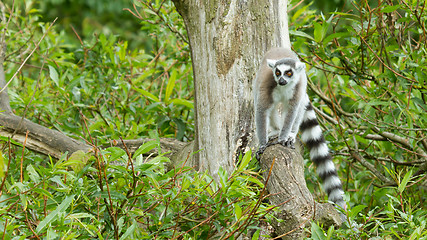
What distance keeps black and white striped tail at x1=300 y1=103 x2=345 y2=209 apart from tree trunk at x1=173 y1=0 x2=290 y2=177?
2.89 feet

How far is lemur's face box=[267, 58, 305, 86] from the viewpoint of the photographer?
353 cm

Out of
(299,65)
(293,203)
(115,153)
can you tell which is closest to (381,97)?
(299,65)

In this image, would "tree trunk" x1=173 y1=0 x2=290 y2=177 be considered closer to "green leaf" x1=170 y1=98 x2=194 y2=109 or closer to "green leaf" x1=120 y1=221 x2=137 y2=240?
"green leaf" x1=170 y1=98 x2=194 y2=109

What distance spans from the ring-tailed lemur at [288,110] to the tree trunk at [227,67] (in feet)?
0.58

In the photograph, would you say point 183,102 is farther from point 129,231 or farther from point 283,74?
point 129,231

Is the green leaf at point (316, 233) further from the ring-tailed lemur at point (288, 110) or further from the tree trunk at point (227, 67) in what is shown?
the ring-tailed lemur at point (288, 110)

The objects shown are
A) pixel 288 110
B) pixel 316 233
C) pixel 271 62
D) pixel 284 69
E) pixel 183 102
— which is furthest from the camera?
pixel 183 102

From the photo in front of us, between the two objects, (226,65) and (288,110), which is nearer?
(226,65)

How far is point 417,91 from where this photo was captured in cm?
359

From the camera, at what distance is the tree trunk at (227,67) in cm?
318

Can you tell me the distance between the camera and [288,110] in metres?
3.85

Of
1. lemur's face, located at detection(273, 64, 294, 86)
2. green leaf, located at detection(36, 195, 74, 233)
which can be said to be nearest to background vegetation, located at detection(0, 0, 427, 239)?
green leaf, located at detection(36, 195, 74, 233)

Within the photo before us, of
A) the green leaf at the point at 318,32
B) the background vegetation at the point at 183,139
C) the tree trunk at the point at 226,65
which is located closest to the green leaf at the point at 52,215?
the background vegetation at the point at 183,139

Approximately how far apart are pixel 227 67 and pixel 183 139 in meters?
1.50
